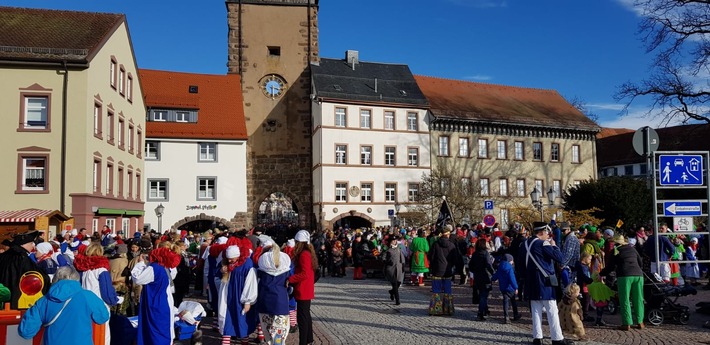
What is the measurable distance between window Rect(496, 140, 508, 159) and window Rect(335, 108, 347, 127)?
38.6 ft

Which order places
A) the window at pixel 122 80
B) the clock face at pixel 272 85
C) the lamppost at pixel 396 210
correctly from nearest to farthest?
the window at pixel 122 80 → the lamppost at pixel 396 210 → the clock face at pixel 272 85

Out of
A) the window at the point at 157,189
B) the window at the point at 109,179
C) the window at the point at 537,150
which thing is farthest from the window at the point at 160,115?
the window at the point at 537,150

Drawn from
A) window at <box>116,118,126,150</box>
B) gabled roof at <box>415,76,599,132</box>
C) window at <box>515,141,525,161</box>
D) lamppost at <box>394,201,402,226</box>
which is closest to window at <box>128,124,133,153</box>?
window at <box>116,118,126,150</box>

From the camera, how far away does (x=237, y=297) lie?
8.45m

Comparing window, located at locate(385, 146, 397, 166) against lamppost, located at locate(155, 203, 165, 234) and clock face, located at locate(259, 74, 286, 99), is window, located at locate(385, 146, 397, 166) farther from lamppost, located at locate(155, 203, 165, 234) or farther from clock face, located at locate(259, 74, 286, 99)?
lamppost, located at locate(155, 203, 165, 234)

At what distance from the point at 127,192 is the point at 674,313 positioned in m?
28.2

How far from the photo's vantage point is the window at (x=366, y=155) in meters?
40.4

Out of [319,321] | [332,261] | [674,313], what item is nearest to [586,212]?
[332,261]

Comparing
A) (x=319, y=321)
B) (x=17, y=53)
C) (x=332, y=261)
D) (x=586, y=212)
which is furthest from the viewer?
(x=586, y=212)

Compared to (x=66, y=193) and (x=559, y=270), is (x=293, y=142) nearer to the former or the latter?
(x=66, y=193)

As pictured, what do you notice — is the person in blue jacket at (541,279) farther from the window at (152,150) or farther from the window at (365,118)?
the window at (152,150)

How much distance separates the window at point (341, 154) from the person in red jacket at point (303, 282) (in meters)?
31.0

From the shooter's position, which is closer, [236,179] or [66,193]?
[66,193]

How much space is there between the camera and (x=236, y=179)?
39.9 meters
